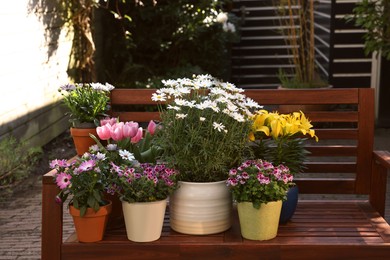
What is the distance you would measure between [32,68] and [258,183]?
15.3ft

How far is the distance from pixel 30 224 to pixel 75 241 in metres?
2.09

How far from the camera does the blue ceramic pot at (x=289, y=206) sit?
2863mm

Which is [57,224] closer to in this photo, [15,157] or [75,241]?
[75,241]

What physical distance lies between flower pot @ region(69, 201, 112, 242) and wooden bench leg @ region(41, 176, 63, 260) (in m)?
0.09

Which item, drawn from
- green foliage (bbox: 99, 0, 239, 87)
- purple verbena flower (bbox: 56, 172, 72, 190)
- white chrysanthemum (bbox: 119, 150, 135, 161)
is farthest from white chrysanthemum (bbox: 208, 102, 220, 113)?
green foliage (bbox: 99, 0, 239, 87)

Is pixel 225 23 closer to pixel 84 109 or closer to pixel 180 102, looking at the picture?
pixel 84 109

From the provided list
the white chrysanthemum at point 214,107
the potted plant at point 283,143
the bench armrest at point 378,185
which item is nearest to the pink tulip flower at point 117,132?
the white chrysanthemum at point 214,107

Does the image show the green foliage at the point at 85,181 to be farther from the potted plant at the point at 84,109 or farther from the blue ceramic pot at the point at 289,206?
the blue ceramic pot at the point at 289,206

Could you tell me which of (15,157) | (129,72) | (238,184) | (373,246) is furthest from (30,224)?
(129,72)

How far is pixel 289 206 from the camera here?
2873 mm

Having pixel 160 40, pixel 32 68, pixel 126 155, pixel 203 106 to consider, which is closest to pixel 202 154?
pixel 203 106

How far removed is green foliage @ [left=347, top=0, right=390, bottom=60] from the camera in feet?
23.8

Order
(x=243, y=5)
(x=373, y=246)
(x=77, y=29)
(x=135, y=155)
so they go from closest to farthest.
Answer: (x=373, y=246) → (x=135, y=155) → (x=77, y=29) → (x=243, y=5)

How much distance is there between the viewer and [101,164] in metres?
2.66
